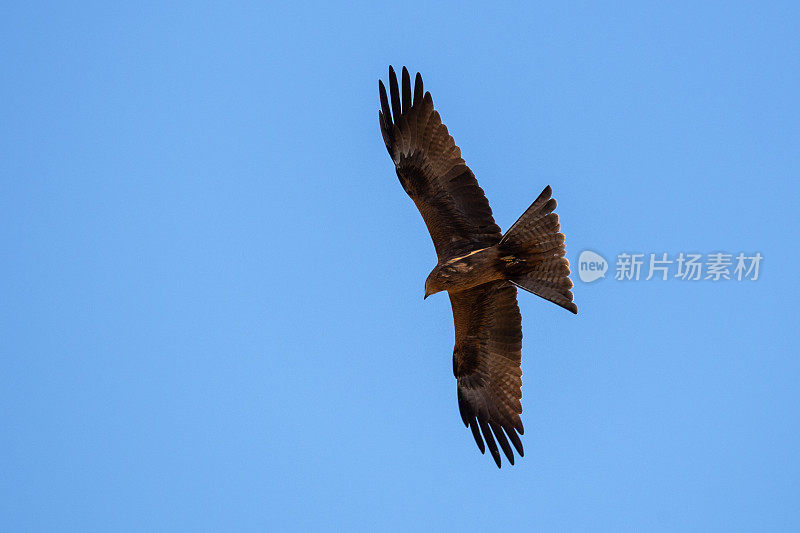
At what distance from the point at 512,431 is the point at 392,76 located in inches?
151

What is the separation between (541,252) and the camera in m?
11.9

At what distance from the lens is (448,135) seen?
12.4 m

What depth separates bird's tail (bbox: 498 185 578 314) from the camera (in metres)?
11.8

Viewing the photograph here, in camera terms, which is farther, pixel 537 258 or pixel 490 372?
pixel 490 372

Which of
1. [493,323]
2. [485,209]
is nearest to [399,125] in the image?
[485,209]

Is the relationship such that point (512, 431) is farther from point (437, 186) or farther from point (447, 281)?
point (437, 186)
